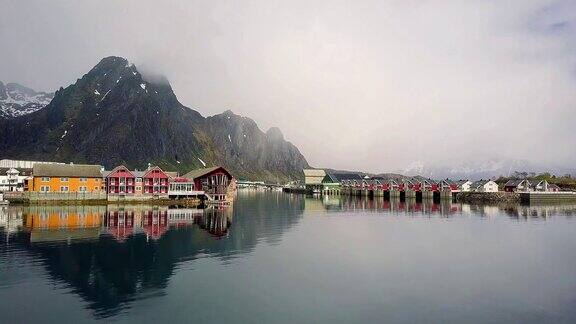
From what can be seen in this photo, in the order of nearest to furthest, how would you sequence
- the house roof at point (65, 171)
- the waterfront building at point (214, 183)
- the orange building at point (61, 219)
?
the orange building at point (61, 219) < the house roof at point (65, 171) < the waterfront building at point (214, 183)

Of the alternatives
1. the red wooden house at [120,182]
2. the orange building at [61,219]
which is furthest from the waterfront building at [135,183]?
the orange building at [61,219]

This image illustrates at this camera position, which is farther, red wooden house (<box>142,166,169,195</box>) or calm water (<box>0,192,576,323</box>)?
red wooden house (<box>142,166,169,195</box>)

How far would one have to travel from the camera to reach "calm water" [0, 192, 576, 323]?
24.5 meters

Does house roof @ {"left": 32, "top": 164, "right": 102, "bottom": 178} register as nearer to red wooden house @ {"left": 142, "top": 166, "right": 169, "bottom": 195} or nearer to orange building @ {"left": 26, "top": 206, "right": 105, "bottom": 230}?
red wooden house @ {"left": 142, "top": 166, "right": 169, "bottom": 195}

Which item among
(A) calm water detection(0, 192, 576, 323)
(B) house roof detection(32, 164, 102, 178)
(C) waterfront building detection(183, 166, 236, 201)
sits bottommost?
(A) calm water detection(0, 192, 576, 323)

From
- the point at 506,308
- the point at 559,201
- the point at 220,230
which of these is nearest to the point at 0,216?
the point at 220,230

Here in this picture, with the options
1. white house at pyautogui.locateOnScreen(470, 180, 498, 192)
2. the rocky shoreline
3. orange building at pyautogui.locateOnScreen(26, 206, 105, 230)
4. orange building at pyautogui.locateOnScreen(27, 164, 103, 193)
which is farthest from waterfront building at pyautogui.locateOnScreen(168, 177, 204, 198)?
white house at pyautogui.locateOnScreen(470, 180, 498, 192)

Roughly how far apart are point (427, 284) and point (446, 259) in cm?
1081

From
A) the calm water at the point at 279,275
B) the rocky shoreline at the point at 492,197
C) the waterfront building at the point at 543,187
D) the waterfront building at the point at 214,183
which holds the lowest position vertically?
the calm water at the point at 279,275

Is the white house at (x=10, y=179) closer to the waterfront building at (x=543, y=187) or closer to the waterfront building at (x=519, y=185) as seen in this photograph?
the waterfront building at (x=519, y=185)

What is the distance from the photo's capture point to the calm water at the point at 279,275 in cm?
2445

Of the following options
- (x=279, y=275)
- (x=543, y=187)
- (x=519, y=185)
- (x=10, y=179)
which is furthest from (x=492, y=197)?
(x=10, y=179)

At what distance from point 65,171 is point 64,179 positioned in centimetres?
213

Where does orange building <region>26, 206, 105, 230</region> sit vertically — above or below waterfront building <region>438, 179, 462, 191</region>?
below
